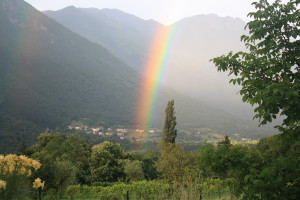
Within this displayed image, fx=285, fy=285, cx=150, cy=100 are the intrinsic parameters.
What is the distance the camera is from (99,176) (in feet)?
98.2

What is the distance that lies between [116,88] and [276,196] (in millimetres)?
190401

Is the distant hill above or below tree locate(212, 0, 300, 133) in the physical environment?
above

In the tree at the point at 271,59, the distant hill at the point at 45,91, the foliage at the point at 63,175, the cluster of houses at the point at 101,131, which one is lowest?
the foliage at the point at 63,175

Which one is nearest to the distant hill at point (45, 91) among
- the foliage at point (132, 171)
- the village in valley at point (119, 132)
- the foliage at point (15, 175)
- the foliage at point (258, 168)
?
the village in valley at point (119, 132)

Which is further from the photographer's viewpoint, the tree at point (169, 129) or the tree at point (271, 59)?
the tree at point (169, 129)

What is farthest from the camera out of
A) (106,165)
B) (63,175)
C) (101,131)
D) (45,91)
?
(45,91)

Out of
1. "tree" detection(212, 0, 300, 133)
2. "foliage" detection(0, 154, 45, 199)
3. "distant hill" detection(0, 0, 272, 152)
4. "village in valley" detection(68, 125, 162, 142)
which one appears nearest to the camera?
"tree" detection(212, 0, 300, 133)

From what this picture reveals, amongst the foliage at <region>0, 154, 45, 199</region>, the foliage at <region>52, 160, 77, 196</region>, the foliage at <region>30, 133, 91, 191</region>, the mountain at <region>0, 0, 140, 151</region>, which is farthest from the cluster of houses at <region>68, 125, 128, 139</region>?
the foliage at <region>0, 154, 45, 199</region>

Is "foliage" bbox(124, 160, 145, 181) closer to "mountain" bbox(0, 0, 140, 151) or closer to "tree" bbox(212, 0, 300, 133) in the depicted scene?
"tree" bbox(212, 0, 300, 133)

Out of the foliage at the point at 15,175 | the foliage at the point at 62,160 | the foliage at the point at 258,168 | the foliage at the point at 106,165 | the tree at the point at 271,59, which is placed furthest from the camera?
the foliage at the point at 106,165

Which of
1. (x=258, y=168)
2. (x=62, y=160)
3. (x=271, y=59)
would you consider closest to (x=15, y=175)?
(x=258, y=168)

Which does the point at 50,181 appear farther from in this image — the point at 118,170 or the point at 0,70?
the point at 0,70

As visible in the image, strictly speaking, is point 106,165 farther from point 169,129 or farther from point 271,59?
point 271,59

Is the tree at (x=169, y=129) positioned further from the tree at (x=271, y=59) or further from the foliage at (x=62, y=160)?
the tree at (x=271, y=59)
